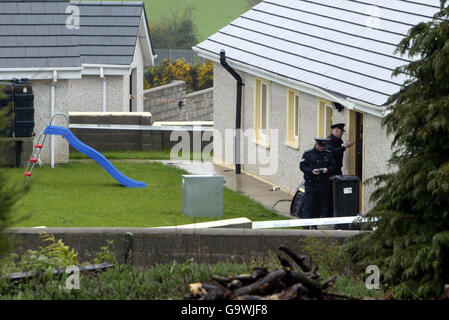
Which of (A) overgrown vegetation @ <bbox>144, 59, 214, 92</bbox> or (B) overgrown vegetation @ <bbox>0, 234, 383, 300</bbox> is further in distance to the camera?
(A) overgrown vegetation @ <bbox>144, 59, 214, 92</bbox>

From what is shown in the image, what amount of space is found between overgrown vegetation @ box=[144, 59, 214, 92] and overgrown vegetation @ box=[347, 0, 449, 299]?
32.7 meters

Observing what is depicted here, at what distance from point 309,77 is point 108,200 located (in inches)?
179

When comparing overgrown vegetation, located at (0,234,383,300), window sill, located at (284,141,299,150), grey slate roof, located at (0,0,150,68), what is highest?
grey slate roof, located at (0,0,150,68)

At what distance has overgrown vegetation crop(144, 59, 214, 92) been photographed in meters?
42.6

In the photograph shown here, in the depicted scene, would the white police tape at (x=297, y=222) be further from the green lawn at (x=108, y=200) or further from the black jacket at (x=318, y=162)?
the green lawn at (x=108, y=200)

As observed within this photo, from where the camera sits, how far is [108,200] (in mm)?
18078

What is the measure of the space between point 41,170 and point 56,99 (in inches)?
72.0

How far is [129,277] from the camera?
29.0 ft

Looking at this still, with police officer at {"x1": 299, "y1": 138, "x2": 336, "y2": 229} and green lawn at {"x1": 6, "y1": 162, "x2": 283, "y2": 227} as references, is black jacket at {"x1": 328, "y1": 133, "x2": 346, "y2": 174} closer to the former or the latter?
police officer at {"x1": 299, "y1": 138, "x2": 336, "y2": 229}

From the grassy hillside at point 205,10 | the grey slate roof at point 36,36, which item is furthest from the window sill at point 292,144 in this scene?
the grassy hillside at point 205,10

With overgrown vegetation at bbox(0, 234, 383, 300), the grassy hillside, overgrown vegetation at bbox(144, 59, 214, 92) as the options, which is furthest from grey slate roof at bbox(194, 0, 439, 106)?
the grassy hillside

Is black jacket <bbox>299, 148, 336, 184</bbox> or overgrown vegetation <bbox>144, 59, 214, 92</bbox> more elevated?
overgrown vegetation <bbox>144, 59, 214, 92</bbox>
